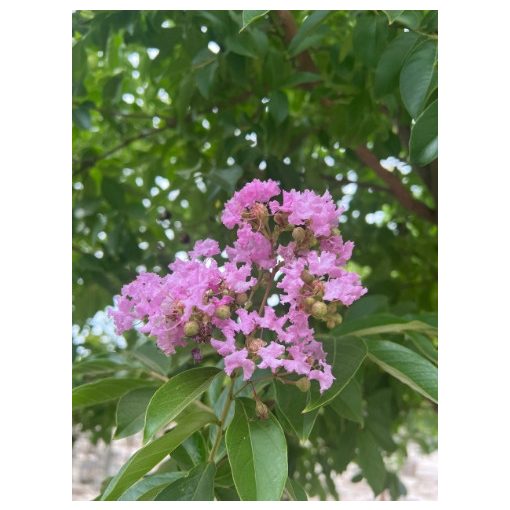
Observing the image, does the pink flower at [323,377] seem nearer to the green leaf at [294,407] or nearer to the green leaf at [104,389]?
the green leaf at [294,407]

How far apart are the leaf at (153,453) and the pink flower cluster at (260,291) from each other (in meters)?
0.08

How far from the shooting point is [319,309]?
0.67 metres

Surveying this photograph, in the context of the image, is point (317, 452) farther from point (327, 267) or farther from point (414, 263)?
point (327, 267)

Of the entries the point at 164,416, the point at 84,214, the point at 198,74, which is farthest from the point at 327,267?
the point at 84,214

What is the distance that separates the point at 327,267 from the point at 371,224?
899mm

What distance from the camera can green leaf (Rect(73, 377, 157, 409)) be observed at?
0.91 m

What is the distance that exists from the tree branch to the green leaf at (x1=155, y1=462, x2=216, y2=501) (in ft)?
2.38

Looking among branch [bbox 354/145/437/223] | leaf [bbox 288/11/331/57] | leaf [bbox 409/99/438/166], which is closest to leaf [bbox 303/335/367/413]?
leaf [bbox 409/99/438/166]

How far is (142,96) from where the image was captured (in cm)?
156

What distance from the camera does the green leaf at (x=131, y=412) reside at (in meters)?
0.87

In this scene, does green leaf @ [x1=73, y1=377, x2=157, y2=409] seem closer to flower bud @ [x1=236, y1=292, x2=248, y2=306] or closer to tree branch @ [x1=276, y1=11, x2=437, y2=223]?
flower bud @ [x1=236, y1=292, x2=248, y2=306]

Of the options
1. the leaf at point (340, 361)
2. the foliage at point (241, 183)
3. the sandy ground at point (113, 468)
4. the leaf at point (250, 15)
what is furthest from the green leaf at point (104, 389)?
the sandy ground at point (113, 468)

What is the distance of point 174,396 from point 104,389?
0.83 feet

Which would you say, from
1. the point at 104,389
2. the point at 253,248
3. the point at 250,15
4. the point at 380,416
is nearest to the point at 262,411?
the point at 253,248
